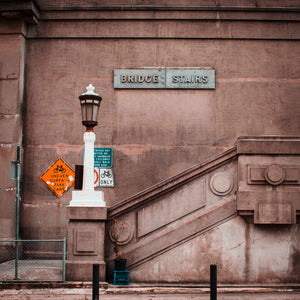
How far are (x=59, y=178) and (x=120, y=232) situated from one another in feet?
14.0

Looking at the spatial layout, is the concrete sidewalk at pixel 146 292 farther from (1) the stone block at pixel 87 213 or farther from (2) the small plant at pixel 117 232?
(1) the stone block at pixel 87 213

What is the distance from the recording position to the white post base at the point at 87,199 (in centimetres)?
1011

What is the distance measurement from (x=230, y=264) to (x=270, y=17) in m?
8.01

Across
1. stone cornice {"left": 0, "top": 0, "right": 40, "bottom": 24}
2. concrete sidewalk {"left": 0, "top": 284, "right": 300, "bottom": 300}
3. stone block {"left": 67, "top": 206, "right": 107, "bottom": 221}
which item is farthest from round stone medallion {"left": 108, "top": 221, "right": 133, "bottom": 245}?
stone cornice {"left": 0, "top": 0, "right": 40, "bottom": 24}

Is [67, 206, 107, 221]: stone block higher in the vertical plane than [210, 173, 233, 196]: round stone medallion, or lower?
lower

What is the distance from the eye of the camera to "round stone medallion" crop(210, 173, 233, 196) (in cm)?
1027

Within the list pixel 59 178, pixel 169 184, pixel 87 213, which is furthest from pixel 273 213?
pixel 59 178

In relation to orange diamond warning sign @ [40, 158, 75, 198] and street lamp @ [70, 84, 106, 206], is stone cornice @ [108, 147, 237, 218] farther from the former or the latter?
orange diamond warning sign @ [40, 158, 75, 198]

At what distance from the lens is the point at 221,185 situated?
33.8 feet

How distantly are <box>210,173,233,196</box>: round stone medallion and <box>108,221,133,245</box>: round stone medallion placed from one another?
2148mm

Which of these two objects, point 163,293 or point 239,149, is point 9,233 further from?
point 239,149

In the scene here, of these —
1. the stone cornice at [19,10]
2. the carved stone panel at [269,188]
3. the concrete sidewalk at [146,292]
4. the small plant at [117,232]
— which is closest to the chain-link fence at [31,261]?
the concrete sidewalk at [146,292]

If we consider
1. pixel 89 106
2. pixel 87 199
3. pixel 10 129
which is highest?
pixel 10 129

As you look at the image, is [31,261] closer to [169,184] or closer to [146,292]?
[146,292]
